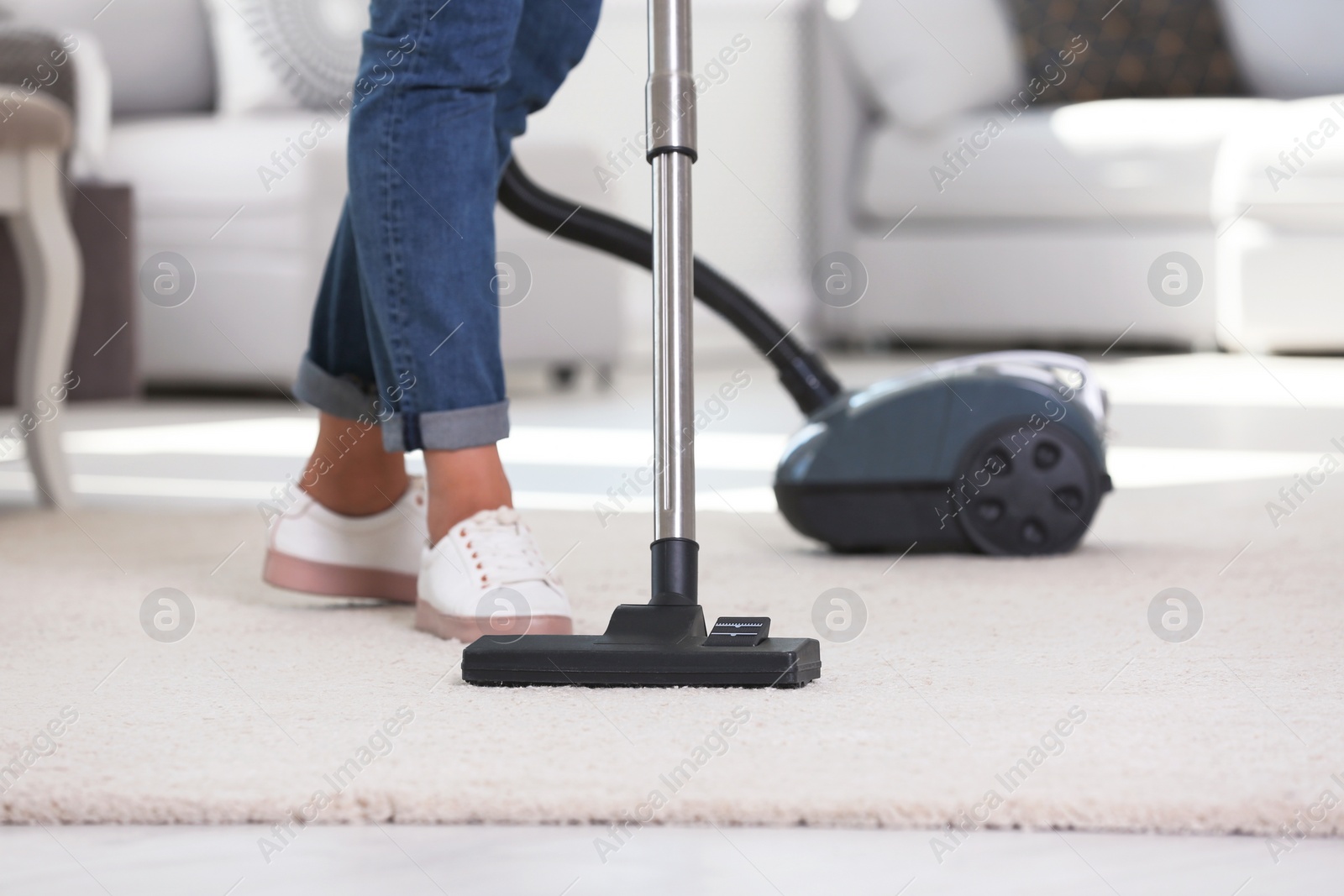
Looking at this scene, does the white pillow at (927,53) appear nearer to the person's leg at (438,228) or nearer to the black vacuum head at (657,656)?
the person's leg at (438,228)

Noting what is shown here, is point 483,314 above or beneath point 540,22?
beneath

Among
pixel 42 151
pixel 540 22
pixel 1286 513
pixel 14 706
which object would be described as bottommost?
pixel 1286 513

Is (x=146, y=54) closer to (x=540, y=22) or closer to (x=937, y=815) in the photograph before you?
(x=540, y=22)

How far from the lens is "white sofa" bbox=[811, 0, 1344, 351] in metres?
3.07

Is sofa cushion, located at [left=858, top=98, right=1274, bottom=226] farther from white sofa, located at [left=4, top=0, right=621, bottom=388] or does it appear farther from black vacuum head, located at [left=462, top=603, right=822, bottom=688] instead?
black vacuum head, located at [left=462, top=603, right=822, bottom=688]

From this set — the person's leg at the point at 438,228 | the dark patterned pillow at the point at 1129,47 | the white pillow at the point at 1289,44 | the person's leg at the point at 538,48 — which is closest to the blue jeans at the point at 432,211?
the person's leg at the point at 438,228

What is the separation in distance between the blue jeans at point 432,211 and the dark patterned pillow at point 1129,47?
301 cm

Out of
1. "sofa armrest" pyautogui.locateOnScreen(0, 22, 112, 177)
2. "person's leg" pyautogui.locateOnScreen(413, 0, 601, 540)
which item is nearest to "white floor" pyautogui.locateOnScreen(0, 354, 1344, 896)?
"person's leg" pyautogui.locateOnScreen(413, 0, 601, 540)

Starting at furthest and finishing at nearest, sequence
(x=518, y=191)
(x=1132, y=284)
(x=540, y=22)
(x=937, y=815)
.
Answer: (x=1132, y=284)
(x=518, y=191)
(x=540, y=22)
(x=937, y=815)

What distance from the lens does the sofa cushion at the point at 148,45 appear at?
3.13 meters

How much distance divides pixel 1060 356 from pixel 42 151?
1.07 meters

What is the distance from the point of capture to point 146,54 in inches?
127

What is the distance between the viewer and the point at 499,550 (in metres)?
0.99

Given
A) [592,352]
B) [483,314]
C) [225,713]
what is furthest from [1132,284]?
[225,713]
